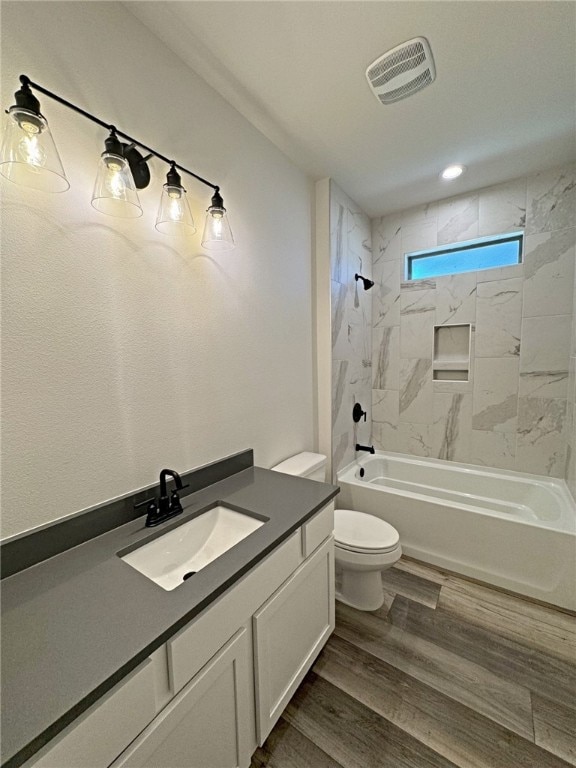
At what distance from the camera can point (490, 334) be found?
7.91ft

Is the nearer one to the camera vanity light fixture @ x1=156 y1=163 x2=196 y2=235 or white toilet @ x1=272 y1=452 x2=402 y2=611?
vanity light fixture @ x1=156 y1=163 x2=196 y2=235

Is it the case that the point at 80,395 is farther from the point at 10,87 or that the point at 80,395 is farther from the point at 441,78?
the point at 441,78

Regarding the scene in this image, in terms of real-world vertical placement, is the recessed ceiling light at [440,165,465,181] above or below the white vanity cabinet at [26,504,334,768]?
above

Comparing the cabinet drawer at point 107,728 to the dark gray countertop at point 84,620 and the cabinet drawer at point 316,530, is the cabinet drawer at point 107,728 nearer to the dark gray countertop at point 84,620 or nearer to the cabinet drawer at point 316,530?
the dark gray countertop at point 84,620

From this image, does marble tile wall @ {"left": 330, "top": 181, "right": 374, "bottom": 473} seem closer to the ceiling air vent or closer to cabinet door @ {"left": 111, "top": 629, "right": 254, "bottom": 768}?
the ceiling air vent

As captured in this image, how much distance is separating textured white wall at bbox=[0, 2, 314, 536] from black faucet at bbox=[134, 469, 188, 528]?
10 centimetres

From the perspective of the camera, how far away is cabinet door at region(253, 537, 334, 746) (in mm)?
997

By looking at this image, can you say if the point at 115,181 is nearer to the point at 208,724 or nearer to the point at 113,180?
the point at 113,180

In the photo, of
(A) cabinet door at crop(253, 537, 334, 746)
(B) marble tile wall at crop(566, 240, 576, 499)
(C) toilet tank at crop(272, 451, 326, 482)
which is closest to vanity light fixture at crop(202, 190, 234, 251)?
(C) toilet tank at crop(272, 451, 326, 482)

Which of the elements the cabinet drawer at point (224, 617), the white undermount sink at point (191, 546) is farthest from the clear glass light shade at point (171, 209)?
the cabinet drawer at point (224, 617)

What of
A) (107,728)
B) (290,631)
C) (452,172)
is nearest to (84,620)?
(107,728)

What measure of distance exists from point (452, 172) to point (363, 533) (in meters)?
2.52

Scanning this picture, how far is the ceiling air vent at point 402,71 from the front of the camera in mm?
1244

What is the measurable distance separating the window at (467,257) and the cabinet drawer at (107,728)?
9.89ft
